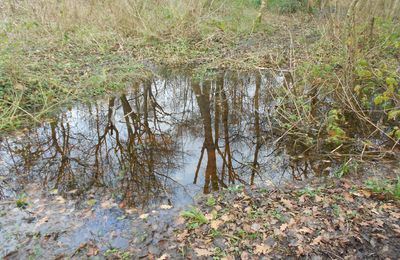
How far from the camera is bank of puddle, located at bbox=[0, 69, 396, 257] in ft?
14.9

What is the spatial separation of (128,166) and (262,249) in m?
3.25

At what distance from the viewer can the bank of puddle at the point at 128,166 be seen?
4.53m

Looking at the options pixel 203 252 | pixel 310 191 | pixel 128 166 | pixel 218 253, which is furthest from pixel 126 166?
pixel 310 191

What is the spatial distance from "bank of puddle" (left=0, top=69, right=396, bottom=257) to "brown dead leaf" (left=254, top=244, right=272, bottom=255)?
3.69ft

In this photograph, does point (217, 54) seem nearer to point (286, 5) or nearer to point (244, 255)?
point (286, 5)

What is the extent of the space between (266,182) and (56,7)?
10272 millimetres

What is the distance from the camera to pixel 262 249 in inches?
156

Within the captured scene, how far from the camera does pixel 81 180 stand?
591cm

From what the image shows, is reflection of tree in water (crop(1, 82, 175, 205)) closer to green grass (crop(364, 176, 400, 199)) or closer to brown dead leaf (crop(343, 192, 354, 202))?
brown dead leaf (crop(343, 192, 354, 202))

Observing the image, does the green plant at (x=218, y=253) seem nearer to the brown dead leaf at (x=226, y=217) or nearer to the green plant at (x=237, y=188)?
the brown dead leaf at (x=226, y=217)

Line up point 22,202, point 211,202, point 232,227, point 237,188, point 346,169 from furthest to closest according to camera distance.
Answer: point 346,169
point 237,188
point 22,202
point 211,202
point 232,227

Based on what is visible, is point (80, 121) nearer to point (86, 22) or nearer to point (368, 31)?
point (86, 22)

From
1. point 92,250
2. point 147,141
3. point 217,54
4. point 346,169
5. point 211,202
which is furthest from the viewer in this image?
point 217,54

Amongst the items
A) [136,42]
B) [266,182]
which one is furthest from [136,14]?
[266,182]
